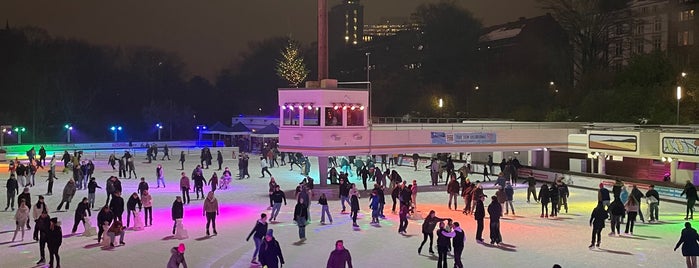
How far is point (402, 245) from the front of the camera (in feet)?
60.0

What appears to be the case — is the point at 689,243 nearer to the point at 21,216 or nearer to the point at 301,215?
the point at 301,215

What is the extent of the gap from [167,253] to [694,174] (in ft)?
81.6

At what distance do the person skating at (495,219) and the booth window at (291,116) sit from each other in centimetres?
1488

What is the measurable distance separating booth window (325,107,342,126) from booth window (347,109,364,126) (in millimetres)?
540

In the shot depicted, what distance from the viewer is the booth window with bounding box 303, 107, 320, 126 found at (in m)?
30.7

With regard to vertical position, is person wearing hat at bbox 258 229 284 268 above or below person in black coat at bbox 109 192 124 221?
below

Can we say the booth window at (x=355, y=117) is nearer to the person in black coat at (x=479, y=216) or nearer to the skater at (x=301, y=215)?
the skater at (x=301, y=215)

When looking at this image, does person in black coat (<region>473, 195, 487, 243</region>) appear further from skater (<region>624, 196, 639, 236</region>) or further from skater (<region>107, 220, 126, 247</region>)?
skater (<region>107, 220, 126, 247</region>)

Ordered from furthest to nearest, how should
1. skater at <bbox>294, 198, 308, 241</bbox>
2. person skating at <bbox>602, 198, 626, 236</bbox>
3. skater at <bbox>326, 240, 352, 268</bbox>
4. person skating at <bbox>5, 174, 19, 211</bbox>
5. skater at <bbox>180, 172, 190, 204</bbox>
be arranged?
skater at <bbox>180, 172, 190, 204</bbox> → person skating at <bbox>5, 174, 19, 211</bbox> → person skating at <bbox>602, 198, 626, 236</bbox> → skater at <bbox>294, 198, 308, 241</bbox> → skater at <bbox>326, 240, 352, 268</bbox>

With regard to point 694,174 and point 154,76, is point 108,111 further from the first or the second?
point 694,174

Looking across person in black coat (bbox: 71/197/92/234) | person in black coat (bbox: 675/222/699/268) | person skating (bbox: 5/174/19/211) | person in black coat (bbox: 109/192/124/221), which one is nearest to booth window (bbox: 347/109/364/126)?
person in black coat (bbox: 109/192/124/221)

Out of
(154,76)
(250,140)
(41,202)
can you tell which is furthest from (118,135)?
(41,202)

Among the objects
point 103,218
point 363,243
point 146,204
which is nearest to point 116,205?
point 103,218

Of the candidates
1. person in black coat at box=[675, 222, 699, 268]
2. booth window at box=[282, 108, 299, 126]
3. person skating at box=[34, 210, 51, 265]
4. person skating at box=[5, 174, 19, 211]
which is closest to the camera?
person in black coat at box=[675, 222, 699, 268]
